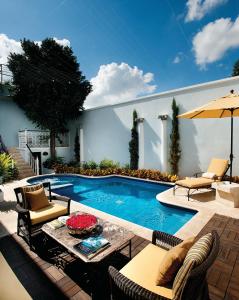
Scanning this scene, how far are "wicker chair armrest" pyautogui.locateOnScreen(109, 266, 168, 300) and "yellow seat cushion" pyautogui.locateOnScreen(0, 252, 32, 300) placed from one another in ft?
2.75

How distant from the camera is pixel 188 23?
8070 millimetres

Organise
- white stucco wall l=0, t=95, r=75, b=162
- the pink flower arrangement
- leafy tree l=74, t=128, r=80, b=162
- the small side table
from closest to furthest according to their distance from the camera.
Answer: the pink flower arrangement, the small side table, white stucco wall l=0, t=95, r=75, b=162, leafy tree l=74, t=128, r=80, b=162

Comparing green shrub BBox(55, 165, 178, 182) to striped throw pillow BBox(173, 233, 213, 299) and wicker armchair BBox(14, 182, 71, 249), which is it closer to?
wicker armchair BBox(14, 182, 71, 249)

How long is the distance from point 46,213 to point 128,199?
3952mm

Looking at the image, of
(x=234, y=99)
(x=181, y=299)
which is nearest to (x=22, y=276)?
(x=181, y=299)

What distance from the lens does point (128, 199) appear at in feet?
23.7

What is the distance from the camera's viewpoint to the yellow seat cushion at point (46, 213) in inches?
142

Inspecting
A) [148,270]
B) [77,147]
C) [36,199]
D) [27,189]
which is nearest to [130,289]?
[148,270]

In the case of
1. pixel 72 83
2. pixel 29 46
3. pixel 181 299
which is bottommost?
pixel 181 299

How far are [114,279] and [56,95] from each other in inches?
503

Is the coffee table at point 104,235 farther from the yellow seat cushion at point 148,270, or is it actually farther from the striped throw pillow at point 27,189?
the striped throw pillow at point 27,189

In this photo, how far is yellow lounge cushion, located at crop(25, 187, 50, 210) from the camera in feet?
13.0

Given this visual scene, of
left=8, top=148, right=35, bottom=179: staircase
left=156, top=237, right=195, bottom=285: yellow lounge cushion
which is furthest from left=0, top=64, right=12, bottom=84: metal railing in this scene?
left=156, top=237, right=195, bottom=285: yellow lounge cushion

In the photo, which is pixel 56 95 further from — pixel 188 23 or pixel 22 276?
pixel 22 276
